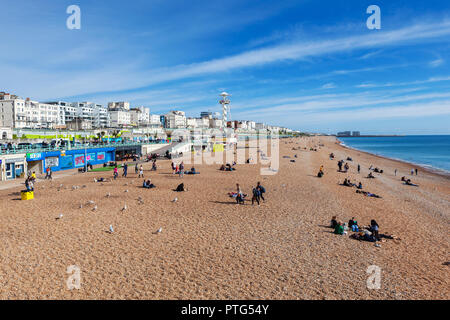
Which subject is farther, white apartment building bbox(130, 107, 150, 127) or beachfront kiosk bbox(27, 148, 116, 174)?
white apartment building bbox(130, 107, 150, 127)

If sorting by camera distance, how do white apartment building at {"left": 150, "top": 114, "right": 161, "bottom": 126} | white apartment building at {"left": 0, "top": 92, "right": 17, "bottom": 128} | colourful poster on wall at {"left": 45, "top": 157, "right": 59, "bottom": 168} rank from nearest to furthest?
colourful poster on wall at {"left": 45, "top": 157, "right": 59, "bottom": 168} < white apartment building at {"left": 0, "top": 92, "right": 17, "bottom": 128} < white apartment building at {"left": 150, "top": 114, "right": 161, "bottom": 126}

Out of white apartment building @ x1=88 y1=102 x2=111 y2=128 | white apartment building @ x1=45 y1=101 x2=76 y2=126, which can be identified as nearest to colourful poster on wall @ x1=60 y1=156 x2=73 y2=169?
white apartment building @ x1=45 y1=101 x2=76 y2=126

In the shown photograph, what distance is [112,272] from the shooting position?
7660mm

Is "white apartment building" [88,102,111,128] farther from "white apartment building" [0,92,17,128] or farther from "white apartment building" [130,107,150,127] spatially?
"white apartment building" [0,92,17,128]

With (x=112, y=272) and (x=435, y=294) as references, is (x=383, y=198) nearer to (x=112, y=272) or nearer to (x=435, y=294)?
(x=435, y=294)

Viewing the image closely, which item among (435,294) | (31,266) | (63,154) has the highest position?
(63,154)

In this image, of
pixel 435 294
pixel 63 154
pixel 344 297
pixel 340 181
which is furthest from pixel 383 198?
pixel 63 154

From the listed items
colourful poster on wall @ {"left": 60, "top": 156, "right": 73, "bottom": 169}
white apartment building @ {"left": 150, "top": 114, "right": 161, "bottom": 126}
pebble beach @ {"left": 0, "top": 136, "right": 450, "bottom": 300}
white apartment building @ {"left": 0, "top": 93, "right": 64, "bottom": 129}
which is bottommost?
pebble beach @ {"left": 0, "top": 136, "right": 450, "bottom": 300}

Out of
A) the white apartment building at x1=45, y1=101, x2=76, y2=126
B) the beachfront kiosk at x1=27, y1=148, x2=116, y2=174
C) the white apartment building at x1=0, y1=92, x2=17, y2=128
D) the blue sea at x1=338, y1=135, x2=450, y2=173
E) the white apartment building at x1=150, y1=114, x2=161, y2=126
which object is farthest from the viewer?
the white apartment building at x1=150, y1=114, x2=161, y2=126

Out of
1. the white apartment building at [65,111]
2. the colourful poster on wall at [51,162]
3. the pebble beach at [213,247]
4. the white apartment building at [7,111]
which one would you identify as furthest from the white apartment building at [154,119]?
the pebble beach at [213,247]

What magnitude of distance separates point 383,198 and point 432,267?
33.1 ft

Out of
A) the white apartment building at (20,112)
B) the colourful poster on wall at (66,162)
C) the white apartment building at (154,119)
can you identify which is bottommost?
the colourful poster on wall at (66,162)

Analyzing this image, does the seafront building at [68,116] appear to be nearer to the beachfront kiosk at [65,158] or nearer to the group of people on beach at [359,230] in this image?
the beachfront kiosk at [65,158]

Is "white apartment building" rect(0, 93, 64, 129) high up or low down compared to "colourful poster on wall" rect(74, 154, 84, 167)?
up
